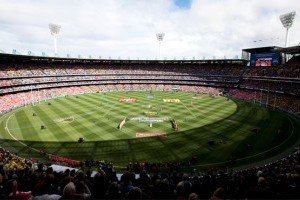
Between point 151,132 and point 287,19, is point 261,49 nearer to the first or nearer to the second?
point 287,19

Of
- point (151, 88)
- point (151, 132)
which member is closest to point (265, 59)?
point (151, 88)

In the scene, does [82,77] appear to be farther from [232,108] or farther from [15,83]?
[232,108]

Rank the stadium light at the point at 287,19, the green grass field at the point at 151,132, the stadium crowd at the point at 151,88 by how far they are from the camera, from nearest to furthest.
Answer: the stadium crowd at the point at 151,88 < the green grass field at the point at 151,132 < the stadium light at the point at 287,19

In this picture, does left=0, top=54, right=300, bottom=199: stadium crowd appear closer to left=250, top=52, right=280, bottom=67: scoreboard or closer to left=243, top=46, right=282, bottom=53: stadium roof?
left=250, top=52, right=280, bottom=67: scoreboard

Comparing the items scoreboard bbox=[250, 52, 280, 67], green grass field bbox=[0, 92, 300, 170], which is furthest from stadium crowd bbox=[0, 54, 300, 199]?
green grass field bbox=[0, 92, 300, 170]

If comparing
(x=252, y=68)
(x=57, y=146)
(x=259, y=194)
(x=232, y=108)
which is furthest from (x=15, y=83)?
(x=252, y=68)

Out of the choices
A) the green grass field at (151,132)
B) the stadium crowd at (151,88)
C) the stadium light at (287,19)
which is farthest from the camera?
the stadium light at (287,19)

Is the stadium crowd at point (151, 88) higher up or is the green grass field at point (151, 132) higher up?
the stadium crowd at point (151, 88)

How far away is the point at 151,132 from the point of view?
144ft

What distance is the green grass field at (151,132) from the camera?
34156 mm

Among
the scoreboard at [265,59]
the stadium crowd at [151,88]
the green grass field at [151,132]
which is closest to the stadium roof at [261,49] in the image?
the scoreboard at [265,59]

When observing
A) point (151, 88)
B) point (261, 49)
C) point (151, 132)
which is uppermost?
point (261, 49)

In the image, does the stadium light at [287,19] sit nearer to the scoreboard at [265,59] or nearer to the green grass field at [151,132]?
the scoreboard at [265,59]

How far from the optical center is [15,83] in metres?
74.2
